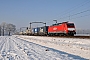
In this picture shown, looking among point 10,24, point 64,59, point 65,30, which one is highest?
point 10,24

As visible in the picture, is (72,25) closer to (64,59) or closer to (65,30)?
(65,30)

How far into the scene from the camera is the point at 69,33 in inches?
1553

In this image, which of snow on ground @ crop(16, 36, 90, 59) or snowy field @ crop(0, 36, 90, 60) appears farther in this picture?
snow on ground @ crop(16, 36, 90, 59)

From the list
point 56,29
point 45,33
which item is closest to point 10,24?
point 45,33

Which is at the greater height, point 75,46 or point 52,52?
point 75,46

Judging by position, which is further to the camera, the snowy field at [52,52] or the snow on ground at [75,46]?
the snow on ground at [75,46]

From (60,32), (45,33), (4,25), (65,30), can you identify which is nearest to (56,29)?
(60,32)

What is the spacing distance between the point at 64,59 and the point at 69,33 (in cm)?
2876

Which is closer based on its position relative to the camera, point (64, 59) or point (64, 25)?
point (64, 59)

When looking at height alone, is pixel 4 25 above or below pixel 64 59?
above

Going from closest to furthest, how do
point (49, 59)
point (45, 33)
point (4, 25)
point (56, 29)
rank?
point (49, 59) → point (56, 29) → point (45, 33) → point (4, 25)

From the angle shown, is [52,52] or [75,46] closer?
[52,52]

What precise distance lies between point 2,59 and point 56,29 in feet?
119

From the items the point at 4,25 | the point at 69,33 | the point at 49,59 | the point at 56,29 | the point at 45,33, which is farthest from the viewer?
the point at 4,25
